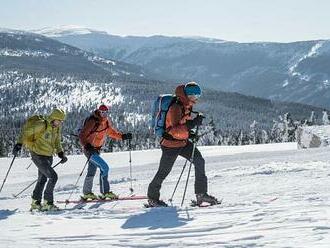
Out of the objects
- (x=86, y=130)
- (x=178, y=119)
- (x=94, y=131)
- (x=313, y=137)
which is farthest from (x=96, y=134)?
(x=313, y=137)

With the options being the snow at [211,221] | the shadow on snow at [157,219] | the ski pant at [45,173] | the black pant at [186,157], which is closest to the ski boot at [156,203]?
the black pant at [186,157]

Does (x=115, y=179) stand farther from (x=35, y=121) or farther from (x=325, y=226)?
(x=325, y=226)

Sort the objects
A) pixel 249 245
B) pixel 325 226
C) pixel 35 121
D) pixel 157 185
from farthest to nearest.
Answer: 1. pixel 35 121
2. pixel 157 185
3. pixel 325 226
4. pixel 249 245

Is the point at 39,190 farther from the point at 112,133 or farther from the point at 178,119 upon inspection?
the point at 178,119

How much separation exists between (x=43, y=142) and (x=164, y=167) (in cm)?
250

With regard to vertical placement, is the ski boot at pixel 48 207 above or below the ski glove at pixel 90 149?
below

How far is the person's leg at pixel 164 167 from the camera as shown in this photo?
927 centimetres

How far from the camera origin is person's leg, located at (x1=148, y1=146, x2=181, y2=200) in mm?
9273

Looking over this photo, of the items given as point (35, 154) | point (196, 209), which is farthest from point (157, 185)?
point (35, 154)

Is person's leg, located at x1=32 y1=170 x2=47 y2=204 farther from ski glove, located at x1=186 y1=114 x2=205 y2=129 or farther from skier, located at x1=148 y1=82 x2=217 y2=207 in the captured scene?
ski glove, located at x1=186 y1=114 x2=205 y2=129

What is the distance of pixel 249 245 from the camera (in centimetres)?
591

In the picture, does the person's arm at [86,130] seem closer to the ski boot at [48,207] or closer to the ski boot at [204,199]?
the ski boot at [48,207]

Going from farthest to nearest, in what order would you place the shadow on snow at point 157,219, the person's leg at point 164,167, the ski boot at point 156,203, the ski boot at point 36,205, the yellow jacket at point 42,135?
the ski boot at point 36,205, the yellow jacket at point 42,135, the ski boot at point 156,203, the person's leg at point 164,167, the shadow on snow at point 157,219

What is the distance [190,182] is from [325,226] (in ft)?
24.7
